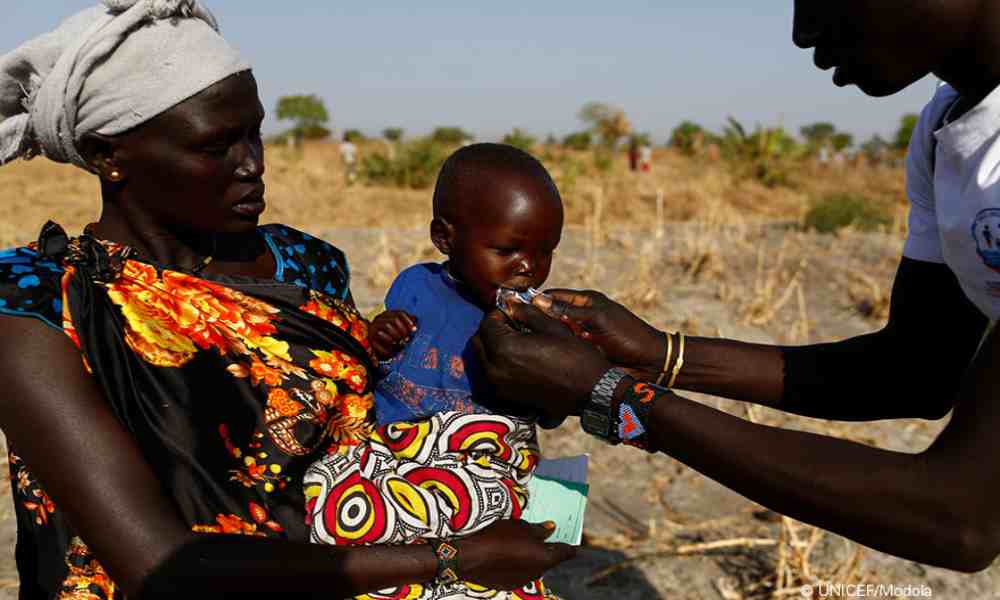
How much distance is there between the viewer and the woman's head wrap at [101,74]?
1.94 metres

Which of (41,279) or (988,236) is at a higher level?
(988,236)

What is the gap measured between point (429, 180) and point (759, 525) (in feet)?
49.0

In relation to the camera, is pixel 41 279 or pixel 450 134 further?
pixel 450 134

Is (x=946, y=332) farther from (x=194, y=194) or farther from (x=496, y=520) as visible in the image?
(x=194, y=194)

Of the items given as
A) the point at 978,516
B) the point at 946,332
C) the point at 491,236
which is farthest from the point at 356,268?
the point at 978,516

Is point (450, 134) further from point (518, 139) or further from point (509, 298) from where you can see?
point (509, 298)

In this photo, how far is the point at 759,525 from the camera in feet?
12.9

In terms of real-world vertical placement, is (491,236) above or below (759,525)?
above

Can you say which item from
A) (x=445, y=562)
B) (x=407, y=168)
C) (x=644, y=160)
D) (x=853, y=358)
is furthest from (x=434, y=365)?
(x=644, y=160)

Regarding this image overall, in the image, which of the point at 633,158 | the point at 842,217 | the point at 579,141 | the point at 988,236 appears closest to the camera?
the point at 988,236

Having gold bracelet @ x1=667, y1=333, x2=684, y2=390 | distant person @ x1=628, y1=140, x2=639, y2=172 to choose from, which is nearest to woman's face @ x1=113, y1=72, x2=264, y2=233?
gold bracelet @ x1=667, y1=333, x2=684, y2=390

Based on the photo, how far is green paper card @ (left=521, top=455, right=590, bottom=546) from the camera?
2.23m

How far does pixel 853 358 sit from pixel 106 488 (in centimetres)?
189

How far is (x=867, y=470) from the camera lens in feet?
5.04
